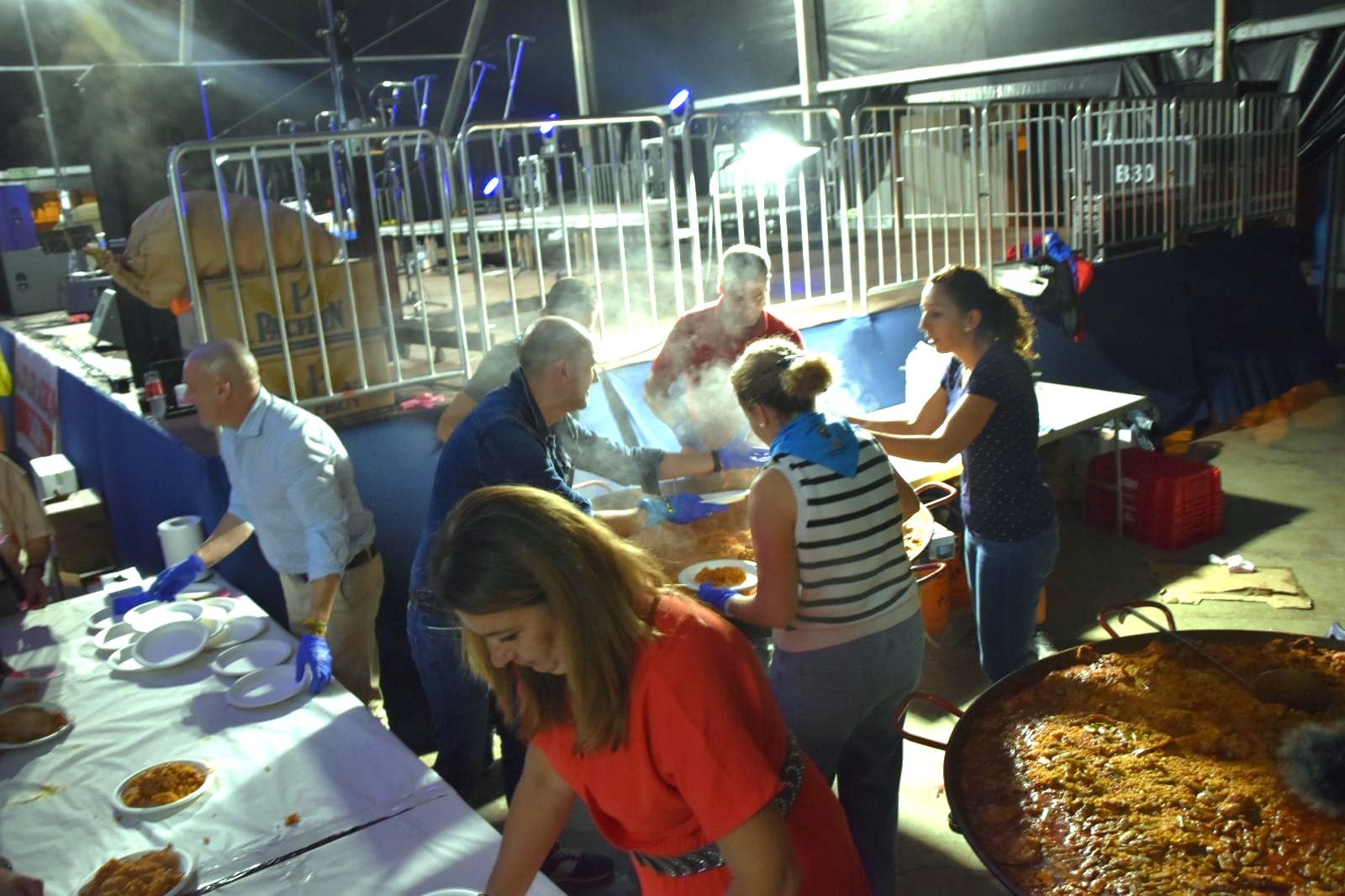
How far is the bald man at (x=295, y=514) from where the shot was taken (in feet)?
11.2

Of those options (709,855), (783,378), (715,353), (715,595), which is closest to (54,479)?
(715,353)

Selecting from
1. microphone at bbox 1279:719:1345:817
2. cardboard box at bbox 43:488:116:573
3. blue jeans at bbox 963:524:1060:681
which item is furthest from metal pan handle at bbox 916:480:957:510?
cardboard box at bbox 43:488:116:573

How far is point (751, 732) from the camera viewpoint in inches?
63.7

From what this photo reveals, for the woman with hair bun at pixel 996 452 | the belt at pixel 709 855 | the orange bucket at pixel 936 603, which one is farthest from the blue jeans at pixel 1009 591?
the belt at pixel 709 855

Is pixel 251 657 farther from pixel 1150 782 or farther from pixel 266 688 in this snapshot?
pixel 1150 782

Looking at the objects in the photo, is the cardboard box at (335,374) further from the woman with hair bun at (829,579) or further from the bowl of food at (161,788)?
the woman with hair bun at (829,579)

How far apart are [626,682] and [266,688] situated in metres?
1.95

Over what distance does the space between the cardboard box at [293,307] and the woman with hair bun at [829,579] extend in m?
2.96

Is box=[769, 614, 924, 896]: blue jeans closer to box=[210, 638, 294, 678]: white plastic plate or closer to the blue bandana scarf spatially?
the blue bandana scarf

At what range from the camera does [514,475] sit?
2895 mm

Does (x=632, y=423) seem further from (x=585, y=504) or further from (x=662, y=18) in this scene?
(x=662, y=18)

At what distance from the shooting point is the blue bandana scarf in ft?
8.54

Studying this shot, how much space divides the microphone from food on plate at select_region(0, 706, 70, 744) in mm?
3202

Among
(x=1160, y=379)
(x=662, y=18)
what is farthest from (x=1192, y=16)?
(x=662, y=18)
